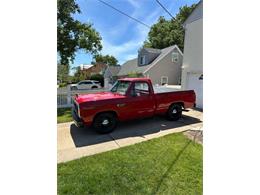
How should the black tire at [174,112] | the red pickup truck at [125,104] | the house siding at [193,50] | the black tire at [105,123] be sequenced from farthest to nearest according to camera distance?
the house siding at [193,50]
the black tire at [174,112]
the black tire at [105,123]
the red pickup truck at [125,104]

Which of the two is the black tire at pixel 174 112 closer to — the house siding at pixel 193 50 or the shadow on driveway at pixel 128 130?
the shadow on driveway at pixel 128 130

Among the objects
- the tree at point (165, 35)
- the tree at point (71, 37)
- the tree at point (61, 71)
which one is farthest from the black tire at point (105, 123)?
the tree at point (165, 35)

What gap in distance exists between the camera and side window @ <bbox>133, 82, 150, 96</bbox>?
5.50 meters

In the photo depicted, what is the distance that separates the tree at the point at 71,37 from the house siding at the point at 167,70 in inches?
277

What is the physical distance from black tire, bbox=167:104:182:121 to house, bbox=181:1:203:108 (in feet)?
8.29

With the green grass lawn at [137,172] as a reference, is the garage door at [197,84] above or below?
above

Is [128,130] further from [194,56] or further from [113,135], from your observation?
[194,56]

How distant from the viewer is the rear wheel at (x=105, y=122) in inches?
192

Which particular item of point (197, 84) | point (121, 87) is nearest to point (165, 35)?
point (197, 84)

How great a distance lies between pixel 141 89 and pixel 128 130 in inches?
53.1

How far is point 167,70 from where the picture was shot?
18656mm
